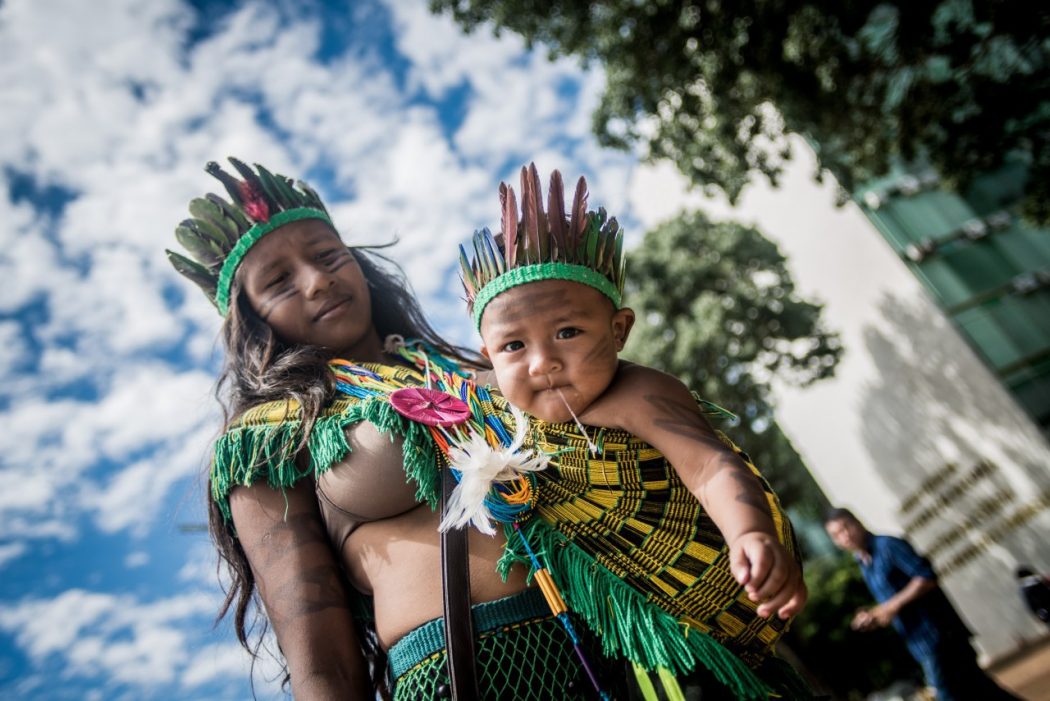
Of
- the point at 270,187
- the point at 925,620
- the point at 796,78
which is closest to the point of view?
the point at 270,187

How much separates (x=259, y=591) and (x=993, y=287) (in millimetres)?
13369

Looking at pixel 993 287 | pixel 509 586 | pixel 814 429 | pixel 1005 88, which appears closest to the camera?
pixel 509 586

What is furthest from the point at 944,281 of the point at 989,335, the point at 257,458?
the point at 257,458

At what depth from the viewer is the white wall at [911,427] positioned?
1027 centimetres

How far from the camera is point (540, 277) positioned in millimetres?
1409

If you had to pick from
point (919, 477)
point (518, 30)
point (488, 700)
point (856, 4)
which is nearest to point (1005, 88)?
point (856, 4)

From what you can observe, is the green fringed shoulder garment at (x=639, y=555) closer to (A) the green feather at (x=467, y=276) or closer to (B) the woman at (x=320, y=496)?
(B) the woman at (x=320, y=496)

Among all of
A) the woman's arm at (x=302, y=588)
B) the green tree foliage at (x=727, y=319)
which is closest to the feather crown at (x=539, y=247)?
the woman's arm at (x=302, y=588)

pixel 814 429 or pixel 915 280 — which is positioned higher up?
pixel 915 280

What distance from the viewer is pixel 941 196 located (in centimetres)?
1187

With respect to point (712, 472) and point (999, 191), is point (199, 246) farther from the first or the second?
point (999, 191)

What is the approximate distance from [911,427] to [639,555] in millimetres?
12082

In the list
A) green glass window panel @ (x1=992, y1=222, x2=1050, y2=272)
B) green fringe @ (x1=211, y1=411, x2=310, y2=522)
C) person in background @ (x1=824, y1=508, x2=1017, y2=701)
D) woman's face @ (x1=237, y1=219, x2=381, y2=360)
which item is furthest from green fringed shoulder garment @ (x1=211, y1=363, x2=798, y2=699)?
green glass window panel @ (x1=992, y1=222, x2=1050, y2=272)

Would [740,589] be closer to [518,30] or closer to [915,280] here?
[518,30]
